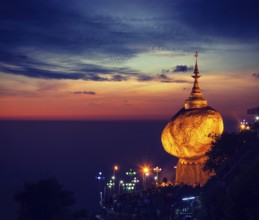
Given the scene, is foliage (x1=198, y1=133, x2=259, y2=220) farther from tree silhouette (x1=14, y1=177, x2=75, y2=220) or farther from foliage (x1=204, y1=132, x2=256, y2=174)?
tree silhouette (x1=14, y1=177, x2=75, y2=220)

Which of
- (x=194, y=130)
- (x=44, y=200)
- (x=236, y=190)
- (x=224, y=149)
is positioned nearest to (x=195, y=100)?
(x=194, y=130)

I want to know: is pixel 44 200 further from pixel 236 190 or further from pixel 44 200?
pixel 236 190

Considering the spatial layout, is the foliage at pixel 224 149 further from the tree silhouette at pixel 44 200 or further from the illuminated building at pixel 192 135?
the illuminated building at pixel 192 135

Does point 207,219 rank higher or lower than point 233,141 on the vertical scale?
lower

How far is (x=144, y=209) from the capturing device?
41.5 metres

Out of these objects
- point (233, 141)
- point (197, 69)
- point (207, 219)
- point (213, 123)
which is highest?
point (197, 69)

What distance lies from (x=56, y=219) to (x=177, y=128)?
89.3 feet

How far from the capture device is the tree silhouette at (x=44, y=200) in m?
45.4

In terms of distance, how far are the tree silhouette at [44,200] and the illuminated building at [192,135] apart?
22.6 metres

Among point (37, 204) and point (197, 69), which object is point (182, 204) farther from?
point (197, 69)

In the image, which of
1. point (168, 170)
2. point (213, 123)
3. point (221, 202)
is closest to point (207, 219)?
point (221, 202)

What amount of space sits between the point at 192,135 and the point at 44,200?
80.3 ft

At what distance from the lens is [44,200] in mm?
46219

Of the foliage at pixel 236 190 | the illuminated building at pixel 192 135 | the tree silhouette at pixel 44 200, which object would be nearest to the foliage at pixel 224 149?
the foliage at pixel 236 190
